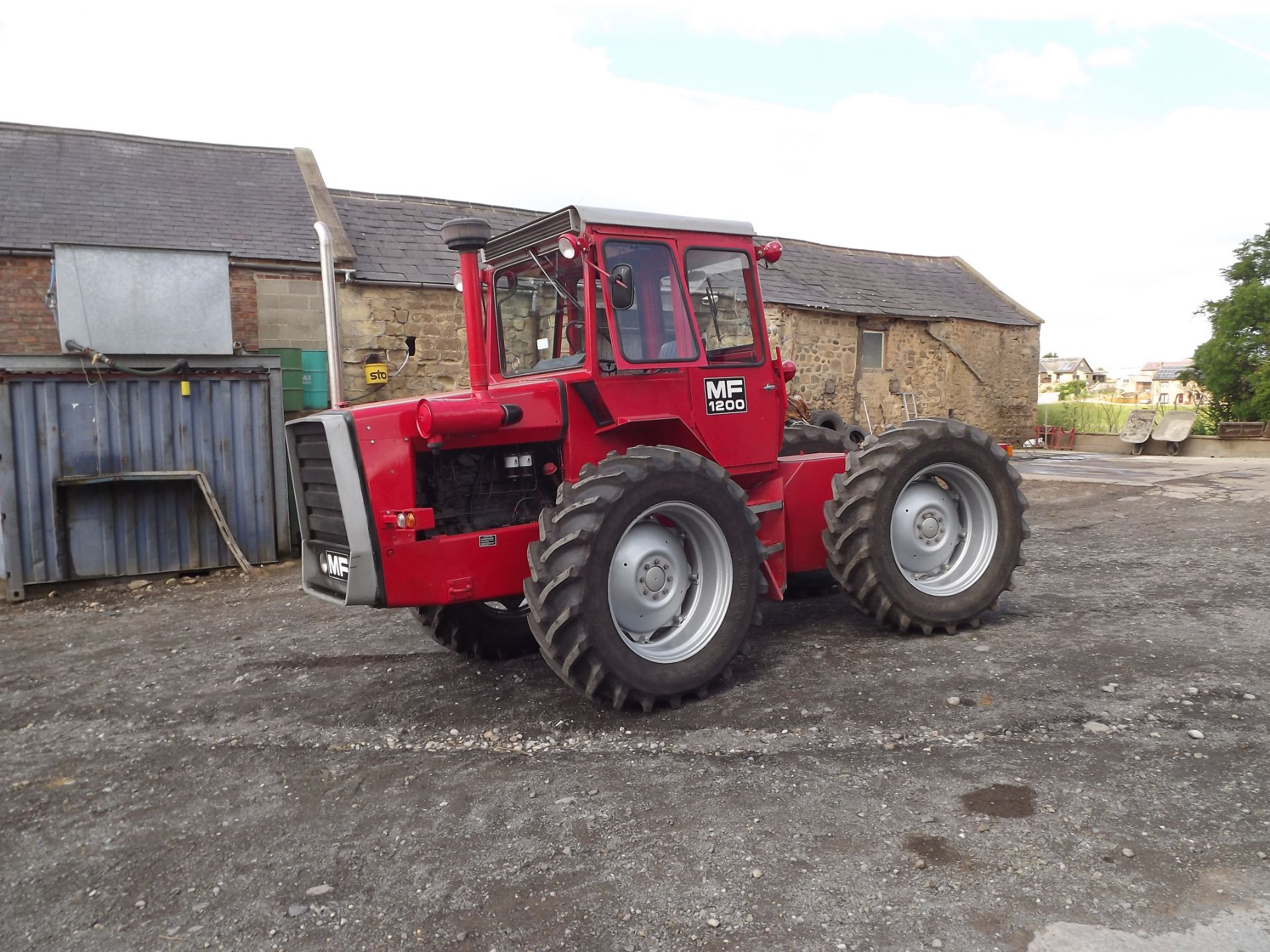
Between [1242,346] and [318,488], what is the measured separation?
29.8 m

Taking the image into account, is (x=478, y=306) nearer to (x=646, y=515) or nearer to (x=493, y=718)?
(x=646, y=515)

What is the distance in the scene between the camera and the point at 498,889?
2955 millimetres

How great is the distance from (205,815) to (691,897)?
6.65 feet

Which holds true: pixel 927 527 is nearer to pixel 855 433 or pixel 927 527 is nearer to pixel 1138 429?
pixel 855 433

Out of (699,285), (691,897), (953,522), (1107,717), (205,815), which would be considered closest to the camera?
(691,897)

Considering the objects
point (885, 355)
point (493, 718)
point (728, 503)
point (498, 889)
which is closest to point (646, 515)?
point (728, 503)

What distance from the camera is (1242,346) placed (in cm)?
2686

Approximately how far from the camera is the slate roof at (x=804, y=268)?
43.7 ft

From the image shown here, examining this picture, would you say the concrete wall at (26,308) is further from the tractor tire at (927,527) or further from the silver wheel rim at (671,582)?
the tractor tire at (927,527)

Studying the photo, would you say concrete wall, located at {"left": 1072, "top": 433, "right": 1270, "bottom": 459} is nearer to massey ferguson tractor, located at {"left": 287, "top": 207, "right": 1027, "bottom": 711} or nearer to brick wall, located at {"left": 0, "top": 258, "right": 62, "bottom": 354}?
massey ferguson tractor, located at {"left": 287, "top": 207, "right": 1027, "bottom": 711}

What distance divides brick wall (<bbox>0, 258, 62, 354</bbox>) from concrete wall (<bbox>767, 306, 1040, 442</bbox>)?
10.8 metres

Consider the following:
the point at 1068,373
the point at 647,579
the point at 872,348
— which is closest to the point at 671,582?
the point at 647,579

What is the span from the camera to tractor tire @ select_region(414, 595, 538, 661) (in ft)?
17.6

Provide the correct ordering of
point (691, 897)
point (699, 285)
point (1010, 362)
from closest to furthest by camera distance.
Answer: point (691, 897) < point (699, 285) < point (1010, 362)
